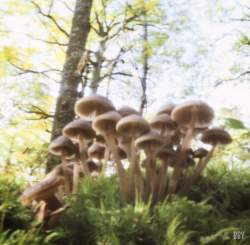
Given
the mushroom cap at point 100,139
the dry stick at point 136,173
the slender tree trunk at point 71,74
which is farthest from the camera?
the slender tree trunk at point 71,74

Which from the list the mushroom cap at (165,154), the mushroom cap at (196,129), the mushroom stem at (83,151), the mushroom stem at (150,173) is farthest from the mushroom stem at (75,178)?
the mushroom cap at (196,129)

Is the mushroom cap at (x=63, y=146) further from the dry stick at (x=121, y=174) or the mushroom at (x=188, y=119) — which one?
the mushroom at (x=188, y=119)

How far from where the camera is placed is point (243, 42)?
902cm

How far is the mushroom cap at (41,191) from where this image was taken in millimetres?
1709

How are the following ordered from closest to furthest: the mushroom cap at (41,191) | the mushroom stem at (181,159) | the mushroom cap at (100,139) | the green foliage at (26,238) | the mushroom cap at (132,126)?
1. the green foliage at (26,238)
2. the mushroom cap at (41,191)
3. the mushroom cap at (132,126)
4. the mushroom stem at (181,159)
5. the mushroom cap at (100,139)

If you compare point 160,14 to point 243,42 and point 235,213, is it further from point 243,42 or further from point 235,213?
point 235,213

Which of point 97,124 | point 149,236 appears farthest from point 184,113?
point 149,236

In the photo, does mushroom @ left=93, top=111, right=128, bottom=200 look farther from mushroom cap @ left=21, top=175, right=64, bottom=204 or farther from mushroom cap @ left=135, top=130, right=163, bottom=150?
mushroom cap @ left=21, top=175, right=64, bottom=204

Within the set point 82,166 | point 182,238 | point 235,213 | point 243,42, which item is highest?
point 243,42

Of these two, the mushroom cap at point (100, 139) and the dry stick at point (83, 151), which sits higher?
the mushroom cap at point (100, 139)

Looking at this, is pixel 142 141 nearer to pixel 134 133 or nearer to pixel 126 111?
pixel 134 133

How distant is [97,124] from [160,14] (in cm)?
618

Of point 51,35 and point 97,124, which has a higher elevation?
point 51,35

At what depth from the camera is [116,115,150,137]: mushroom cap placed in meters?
2.04
